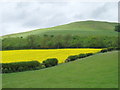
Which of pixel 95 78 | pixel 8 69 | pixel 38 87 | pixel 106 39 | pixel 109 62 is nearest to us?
pixel 38 87

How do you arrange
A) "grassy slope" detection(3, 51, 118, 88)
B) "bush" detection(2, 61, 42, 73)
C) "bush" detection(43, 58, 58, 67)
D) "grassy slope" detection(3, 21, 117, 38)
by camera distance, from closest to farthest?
"grassy slope" detection(3, 51, 118, 88), "bush" detection(2, 61, 42, 73), "bush" detection(43, 58, 58, 67), "grassy slope" detection(3, 21, 117, 38)

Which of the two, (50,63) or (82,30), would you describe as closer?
(50,63)

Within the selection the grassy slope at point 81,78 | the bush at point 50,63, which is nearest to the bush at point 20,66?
the bush at point 50,63

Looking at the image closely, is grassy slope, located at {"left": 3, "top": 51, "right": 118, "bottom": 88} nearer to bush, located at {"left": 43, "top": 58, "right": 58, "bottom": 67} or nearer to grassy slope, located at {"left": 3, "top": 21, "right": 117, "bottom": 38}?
bush, located at {"left": 43, "top": 58, "right": 58, "bottom": 67}

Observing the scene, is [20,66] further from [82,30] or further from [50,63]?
[82,30]

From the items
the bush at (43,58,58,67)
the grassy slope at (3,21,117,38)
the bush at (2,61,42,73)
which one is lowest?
the bush at (2,61,42,73)

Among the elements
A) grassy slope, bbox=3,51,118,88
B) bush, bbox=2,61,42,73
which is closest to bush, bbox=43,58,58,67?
bush, bbox=2,61,42,73

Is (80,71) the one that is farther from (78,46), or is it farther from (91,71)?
(78,46)

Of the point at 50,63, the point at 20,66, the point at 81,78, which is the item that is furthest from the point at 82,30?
the point at 81,78

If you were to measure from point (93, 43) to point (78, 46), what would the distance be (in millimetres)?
3336

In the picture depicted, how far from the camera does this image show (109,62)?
26828 mm

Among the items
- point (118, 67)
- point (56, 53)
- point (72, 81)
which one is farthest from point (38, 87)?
point (56, 53)

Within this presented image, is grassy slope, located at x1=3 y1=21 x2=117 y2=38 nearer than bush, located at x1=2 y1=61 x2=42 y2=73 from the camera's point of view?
No

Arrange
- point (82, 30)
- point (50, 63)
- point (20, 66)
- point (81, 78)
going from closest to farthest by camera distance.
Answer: point (81, 78) < point (20, 66) < point (50, 63) < point (82, 30)
